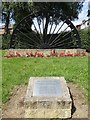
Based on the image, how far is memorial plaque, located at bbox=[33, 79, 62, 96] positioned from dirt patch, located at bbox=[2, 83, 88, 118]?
0.40 meters

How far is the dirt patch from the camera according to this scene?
4844 millimetres

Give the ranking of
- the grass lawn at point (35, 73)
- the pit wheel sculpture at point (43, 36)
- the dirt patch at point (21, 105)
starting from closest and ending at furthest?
the dirt patch at point (21, 105) < the grass lawn at point (35, 73) < the pit wheel sculpture at point (43, 36)

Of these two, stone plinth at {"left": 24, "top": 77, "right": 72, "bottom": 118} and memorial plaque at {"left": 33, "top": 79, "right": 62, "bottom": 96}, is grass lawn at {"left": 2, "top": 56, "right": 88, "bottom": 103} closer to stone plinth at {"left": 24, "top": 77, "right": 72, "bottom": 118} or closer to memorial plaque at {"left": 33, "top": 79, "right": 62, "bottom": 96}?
memorial plaque at {"left": 33, "top": 79, "right": 62, "bottom": 96}

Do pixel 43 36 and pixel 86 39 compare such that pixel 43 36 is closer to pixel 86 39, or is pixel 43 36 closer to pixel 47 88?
pixel 86 39

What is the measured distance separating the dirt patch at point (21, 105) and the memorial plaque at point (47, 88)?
397 mm

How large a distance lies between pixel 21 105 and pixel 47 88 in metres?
0.59

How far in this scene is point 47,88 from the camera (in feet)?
17.1

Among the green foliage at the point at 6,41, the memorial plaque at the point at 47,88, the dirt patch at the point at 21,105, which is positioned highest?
the green foliage at the point at 6,41

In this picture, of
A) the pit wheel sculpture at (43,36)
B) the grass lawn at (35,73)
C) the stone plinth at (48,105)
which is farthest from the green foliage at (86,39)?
the stone plinth at (48,105)

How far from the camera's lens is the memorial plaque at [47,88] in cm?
489

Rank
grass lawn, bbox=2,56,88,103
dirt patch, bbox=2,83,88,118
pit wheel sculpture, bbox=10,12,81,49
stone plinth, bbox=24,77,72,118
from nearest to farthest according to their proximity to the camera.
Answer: stone plinth, bbox=24,77,72,118, dirt patch, bbox=2,83,88,118, grass lawn, bbox=2,56,88,103, pit wheel sculpture, bbox=10,12,81,49

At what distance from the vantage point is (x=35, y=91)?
16.4 ft

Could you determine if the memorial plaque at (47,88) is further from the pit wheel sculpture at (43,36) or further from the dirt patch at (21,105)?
the pit wheel sculpture at (43,36)

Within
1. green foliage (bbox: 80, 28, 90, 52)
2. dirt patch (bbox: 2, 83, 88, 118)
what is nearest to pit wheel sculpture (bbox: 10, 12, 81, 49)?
green foliage (bbox: 80, 28, 90, 52)
